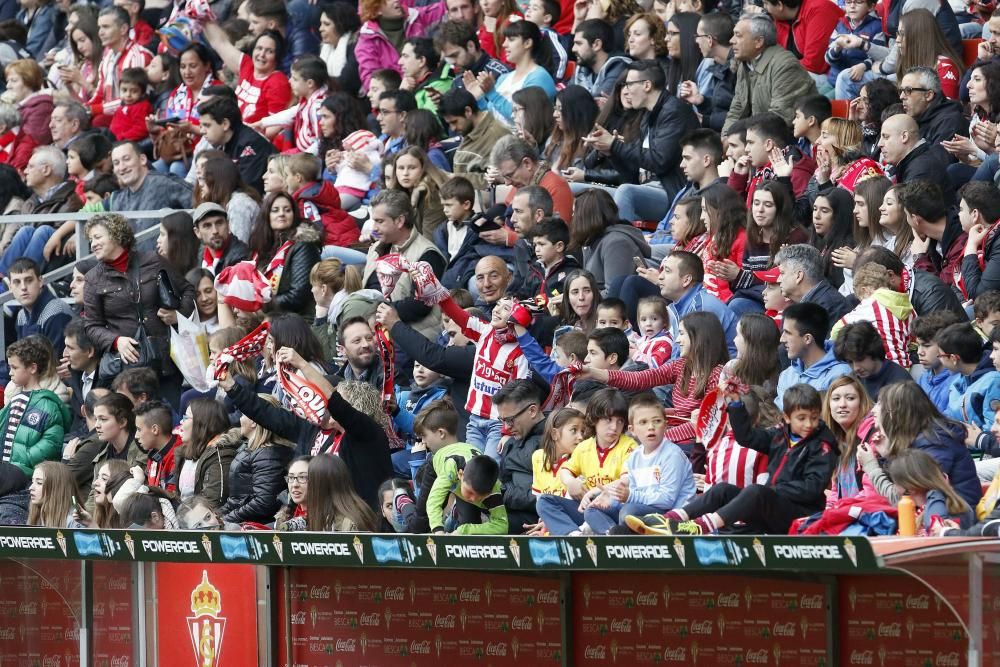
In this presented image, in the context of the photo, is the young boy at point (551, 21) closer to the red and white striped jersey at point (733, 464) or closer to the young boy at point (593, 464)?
the young boy at point (593, 464)

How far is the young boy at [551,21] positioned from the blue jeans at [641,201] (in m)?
2.54

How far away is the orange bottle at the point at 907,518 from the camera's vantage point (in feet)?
27.3

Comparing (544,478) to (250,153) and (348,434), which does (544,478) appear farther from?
(250,153)

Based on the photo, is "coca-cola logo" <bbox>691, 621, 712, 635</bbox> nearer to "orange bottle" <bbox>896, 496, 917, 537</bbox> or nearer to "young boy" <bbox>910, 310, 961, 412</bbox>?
"orange bottle" <bbox>896, 496, 917, 537</bbox>

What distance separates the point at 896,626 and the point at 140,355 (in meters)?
7.44

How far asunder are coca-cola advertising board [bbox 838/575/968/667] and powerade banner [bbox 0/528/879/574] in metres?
0.73

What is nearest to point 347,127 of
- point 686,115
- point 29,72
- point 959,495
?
point 686,115

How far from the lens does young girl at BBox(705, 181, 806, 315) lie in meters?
11.8

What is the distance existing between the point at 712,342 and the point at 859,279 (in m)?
0.93

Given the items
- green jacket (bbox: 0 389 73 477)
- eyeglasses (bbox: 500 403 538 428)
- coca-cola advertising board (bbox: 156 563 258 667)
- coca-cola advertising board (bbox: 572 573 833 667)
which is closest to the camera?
coca-cola advertising board (bbox: 572 573 833 667)

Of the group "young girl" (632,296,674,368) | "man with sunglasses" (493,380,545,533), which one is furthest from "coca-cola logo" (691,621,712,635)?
"young girl" (632,296,674,368)

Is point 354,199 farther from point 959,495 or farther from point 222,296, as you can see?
point 959,495

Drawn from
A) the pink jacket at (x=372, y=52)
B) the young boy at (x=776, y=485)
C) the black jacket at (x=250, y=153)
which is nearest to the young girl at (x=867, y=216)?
the young boy at (x=776, y=485)

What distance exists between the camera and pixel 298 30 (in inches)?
716
